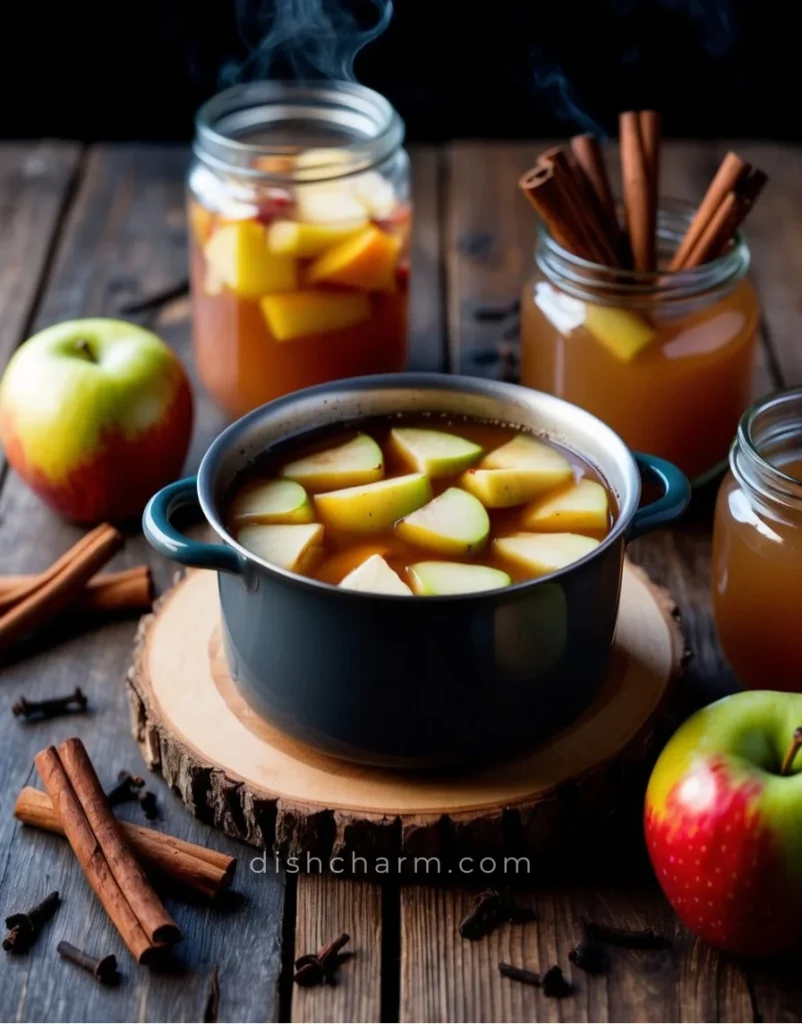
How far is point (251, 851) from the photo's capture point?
1438 mm

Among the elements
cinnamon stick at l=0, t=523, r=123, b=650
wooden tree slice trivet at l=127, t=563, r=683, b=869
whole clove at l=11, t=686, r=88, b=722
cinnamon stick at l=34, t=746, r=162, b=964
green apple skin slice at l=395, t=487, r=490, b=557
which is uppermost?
green apple skin slice at l=395, t=487, r=490, b=557

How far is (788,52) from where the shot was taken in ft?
11.5

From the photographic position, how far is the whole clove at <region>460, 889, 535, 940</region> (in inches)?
52.7

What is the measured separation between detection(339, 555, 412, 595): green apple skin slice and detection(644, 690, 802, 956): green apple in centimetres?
30

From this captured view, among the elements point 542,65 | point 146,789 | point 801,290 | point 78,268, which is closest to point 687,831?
point 146,789

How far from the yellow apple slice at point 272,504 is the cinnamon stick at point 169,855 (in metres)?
0.33

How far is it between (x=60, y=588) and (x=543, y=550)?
63 centimetres

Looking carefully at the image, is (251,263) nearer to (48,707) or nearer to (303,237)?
(303,237)

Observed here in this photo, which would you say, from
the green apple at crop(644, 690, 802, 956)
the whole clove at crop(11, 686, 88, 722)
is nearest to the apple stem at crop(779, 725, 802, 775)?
the green apple at crop(644, 690, 802, 956)

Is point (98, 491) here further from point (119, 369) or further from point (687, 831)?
point (687, 831)

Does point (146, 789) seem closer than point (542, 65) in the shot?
Yes

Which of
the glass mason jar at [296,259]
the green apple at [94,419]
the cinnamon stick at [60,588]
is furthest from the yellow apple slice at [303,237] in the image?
the cinnamon stick at [60,588]

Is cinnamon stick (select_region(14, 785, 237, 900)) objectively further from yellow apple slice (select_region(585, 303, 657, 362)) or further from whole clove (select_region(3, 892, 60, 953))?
yellow apple slice (select_region(585, 303, 657, 362))

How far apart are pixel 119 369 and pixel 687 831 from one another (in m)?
1.01
